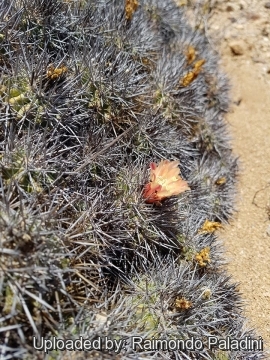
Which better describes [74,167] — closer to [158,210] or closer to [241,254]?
[158,210]

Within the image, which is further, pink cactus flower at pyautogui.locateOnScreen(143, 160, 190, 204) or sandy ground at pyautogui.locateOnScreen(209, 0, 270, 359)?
sandy ground at pyautogui.locateOnScreen(209, 0, 270, 359)

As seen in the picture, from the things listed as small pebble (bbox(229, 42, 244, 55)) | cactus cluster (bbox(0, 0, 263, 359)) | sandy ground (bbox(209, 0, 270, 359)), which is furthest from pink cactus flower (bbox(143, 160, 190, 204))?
small pebble (bbox(229, 42, 244, 55))

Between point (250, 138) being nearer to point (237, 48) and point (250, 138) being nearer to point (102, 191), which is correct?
point (237, 48)

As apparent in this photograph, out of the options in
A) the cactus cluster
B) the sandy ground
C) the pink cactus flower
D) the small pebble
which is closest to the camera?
the cactus cluster

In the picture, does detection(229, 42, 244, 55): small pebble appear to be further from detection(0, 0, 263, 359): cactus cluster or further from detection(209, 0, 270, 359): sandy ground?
detection(0, 0, 263, 359): cactus cluster

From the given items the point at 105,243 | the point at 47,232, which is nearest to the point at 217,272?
the point at 105,243

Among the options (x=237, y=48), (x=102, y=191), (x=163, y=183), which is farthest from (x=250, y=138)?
(x=102, y=191)

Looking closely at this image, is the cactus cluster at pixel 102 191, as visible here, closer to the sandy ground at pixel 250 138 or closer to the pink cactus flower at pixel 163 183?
the pink cactus flower at pixel 163 183
